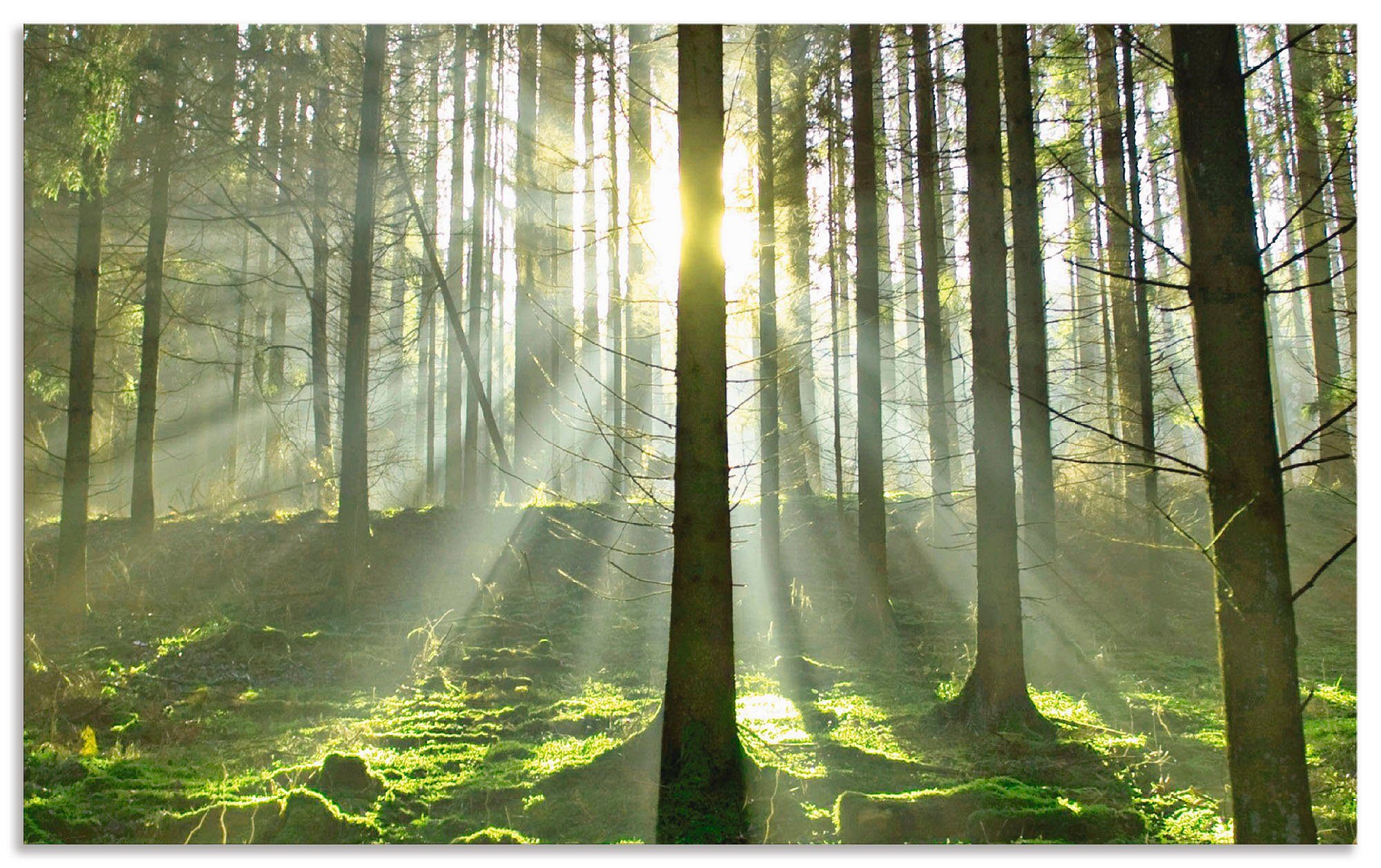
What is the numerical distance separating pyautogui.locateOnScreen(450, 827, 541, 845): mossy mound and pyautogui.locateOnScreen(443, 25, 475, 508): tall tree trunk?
40.6 ft

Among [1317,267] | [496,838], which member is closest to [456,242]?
[496,838]

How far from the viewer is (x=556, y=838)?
15.6ft

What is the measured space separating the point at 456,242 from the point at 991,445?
17189 mm

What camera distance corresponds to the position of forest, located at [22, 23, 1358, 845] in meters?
4.70

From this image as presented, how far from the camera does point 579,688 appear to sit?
29.3ft

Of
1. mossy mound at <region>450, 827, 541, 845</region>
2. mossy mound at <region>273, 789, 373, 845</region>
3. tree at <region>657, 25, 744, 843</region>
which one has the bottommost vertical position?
mossy mound at <region>450, 827, 541, 845</region>

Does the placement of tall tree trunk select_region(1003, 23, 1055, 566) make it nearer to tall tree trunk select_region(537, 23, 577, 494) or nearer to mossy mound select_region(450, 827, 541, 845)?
mossy mound select_region(450, 827, 541, 845)

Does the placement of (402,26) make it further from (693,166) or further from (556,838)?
(556,838)

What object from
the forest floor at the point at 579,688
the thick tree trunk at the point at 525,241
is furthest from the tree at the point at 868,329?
the thick tree trunk at the point at 525,241

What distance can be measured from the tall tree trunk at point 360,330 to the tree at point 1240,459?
10.8 m

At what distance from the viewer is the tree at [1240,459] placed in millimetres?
3314

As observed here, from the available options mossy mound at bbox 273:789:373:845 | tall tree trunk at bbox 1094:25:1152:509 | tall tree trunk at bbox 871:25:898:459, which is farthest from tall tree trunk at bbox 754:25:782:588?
mossy mound at bbox 273:789:373:845

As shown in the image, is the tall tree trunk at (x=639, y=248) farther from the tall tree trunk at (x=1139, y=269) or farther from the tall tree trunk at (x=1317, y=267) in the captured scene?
the tall tree trunk at (x=1317, y=267)

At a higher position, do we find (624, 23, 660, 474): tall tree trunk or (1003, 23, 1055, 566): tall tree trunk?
(624, 23, 660, 474): tall tree trunk
